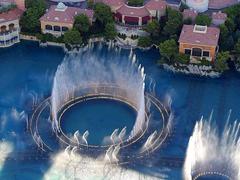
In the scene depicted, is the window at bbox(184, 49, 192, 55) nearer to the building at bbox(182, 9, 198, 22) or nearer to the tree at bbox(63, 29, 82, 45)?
the building at bbox(182, 9, 198, 22)

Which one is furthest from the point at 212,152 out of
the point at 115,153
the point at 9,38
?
the point at 9,38

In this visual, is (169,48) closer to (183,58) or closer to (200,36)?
(183,58)

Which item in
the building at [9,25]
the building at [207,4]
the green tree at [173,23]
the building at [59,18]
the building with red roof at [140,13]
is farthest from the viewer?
the building at [207,4]

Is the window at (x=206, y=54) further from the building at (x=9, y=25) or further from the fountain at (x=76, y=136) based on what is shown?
the building at (x=9, y=25)

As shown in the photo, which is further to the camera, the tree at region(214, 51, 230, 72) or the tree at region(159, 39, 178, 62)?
the tree at region(159, 39, 178, 62)

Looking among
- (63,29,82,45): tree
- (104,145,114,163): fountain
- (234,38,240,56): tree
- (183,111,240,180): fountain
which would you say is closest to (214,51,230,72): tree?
(234,38,240,56): tree

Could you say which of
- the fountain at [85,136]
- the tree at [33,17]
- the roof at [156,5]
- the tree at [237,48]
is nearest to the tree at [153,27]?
the roof at [156,5]

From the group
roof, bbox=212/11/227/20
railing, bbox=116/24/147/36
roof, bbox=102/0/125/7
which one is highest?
roof, bbox=102/0/125/7
